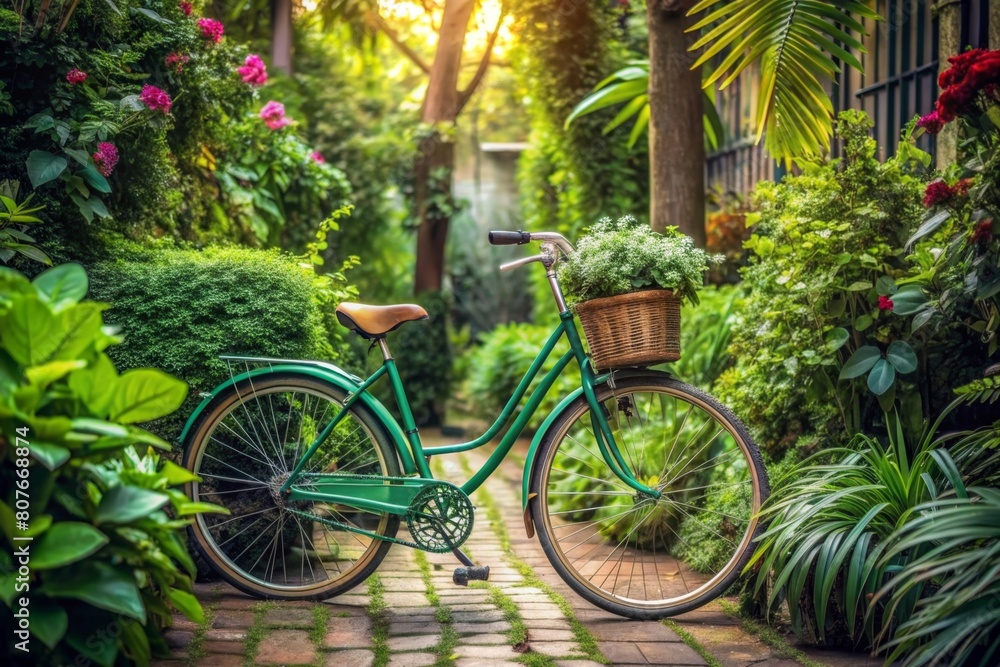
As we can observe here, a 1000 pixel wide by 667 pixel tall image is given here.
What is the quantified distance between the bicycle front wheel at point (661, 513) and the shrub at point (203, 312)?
1102 mm

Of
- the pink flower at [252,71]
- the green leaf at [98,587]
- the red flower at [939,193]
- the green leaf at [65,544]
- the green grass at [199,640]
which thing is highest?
the pink flower at [252,71]

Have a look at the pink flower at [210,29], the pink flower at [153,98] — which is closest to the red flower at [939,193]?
the pink flower at [153,98]

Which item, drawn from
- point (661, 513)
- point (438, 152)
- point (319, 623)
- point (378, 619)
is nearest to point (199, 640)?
point (319, 623)

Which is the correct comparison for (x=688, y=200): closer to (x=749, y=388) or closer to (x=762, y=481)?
(x=749, y=388)

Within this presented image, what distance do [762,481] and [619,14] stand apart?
18.1 feet

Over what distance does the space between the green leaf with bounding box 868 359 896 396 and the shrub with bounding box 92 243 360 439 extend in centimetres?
204

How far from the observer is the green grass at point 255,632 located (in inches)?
101

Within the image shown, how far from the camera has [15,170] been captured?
3.31 m

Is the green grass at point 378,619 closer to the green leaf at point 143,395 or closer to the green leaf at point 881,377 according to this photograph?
the green leaf at point 143,395

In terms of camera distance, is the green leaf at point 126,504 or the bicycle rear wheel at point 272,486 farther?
the bicycle rear wheel at point 272,486

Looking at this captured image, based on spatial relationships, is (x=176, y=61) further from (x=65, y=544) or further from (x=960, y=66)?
(x=960, y=66)

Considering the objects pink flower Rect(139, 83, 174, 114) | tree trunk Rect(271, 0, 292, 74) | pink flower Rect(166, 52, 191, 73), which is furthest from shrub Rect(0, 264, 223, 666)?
tree trunk Rect(271, 0, 292, 74)

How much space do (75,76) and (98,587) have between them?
Answer: 218cm

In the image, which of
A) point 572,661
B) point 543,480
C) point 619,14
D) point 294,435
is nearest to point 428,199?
point 619,14
